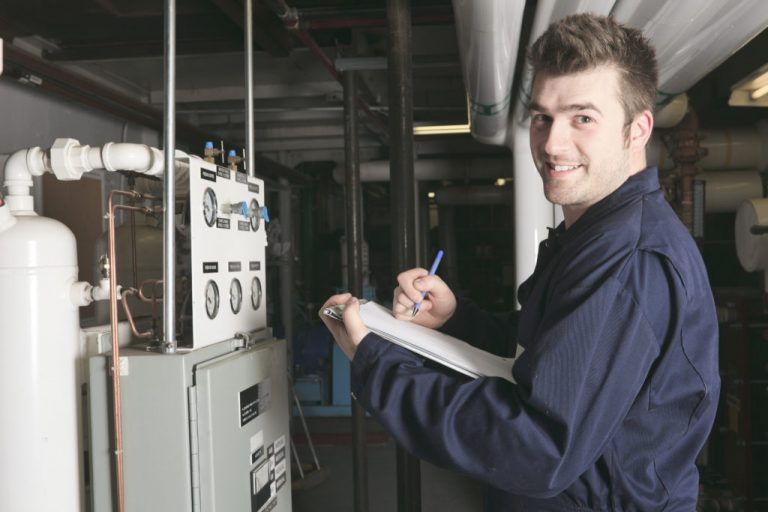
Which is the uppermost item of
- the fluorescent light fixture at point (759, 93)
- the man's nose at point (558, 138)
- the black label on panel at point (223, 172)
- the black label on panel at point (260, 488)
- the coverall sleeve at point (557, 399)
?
the fluorescent light fixture at point (759, 93)

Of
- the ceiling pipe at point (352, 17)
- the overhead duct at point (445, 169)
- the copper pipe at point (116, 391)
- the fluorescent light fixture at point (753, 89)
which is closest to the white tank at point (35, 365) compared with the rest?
the copper pipe at point (116, 391)

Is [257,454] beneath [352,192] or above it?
beneath

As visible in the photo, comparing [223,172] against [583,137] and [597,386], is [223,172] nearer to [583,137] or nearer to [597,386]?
[583,137]

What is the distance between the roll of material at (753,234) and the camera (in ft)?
10.1

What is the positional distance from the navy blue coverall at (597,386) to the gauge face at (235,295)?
2.48 feet

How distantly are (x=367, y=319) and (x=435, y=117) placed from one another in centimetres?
451

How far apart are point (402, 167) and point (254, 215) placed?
0.70 m

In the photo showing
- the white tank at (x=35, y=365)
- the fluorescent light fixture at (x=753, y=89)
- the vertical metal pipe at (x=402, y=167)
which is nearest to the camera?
the white tank at (x=35, y=365)

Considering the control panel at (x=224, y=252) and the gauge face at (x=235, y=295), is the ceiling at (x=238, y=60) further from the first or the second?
the gauge face at (x=235, y=295)

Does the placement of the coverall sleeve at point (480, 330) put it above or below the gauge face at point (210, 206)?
below

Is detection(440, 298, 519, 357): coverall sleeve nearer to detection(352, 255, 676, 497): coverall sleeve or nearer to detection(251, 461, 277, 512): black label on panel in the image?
detection(352, 255, 676, 497): coverall sleeve

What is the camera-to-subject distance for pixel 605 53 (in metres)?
0.99

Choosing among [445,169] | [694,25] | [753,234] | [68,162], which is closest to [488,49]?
[694,25]

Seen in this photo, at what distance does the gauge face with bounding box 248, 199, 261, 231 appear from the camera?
6.01 ft
